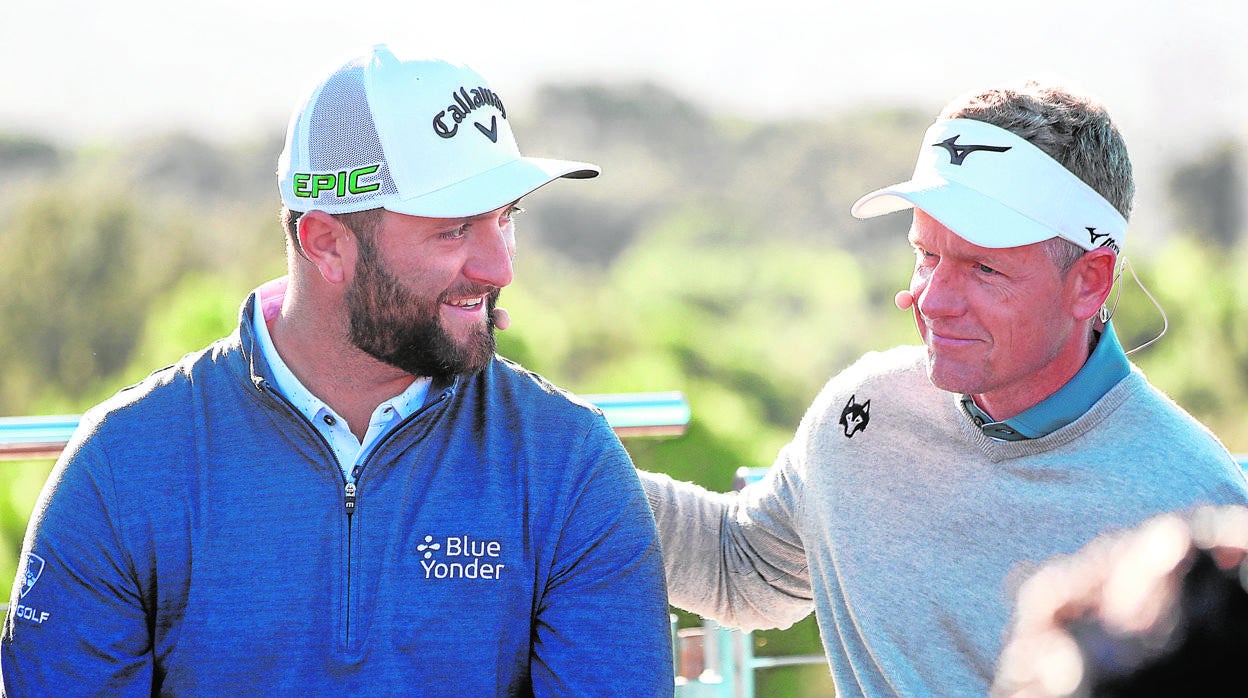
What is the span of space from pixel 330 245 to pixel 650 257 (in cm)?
657

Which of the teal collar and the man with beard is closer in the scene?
the man with beard

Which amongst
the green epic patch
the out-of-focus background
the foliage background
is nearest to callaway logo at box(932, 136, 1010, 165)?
the green epic patch

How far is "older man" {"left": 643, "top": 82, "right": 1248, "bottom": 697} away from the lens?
1922mm

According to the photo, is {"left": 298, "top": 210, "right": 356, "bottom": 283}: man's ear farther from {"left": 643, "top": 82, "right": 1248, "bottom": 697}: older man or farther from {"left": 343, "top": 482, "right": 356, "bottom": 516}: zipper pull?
{"left": 643, "top": 82, "right": 1248, "bottom": 697}: older man

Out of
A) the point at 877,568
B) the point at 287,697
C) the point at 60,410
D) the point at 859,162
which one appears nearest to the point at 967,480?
the point at 877,568

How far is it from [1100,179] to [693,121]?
24.3 ft

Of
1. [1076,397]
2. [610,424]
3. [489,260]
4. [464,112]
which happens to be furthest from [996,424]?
[464,112]

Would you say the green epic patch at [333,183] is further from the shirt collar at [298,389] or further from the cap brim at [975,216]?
the cap brim at [975,216]

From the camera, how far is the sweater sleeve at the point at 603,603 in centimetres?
188

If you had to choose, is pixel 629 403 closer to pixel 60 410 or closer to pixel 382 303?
pixel 382 303

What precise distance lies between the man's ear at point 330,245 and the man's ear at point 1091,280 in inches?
42.0

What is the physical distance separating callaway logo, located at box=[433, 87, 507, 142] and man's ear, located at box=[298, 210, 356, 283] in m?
0.20

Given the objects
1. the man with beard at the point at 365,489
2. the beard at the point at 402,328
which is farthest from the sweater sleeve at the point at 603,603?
the beard at the point at 402,328

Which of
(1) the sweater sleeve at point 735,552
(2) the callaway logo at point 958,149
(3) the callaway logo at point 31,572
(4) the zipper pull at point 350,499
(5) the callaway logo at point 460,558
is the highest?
(2) the callaway logo at point 958,149
